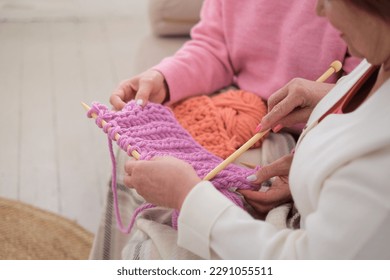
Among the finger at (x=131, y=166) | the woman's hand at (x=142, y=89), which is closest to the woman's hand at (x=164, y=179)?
the finger at (x=131, y=166)

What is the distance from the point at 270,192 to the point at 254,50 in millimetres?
A: 369

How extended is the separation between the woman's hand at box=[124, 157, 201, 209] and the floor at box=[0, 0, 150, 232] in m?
0.77

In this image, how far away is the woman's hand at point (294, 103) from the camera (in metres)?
0.83

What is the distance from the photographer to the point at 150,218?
33.7 inches

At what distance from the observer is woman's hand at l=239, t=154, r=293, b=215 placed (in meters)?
0.81

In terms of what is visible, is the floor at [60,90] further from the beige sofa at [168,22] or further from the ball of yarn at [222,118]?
the ball of yarn at [222,118]

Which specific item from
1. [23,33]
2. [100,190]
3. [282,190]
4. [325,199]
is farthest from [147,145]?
[23,33]

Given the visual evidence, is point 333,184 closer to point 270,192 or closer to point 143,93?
point 270,192

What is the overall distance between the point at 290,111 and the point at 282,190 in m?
0.13

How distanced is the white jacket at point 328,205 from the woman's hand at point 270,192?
112 millimetres

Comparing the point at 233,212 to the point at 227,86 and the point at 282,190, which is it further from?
the point at 227,86

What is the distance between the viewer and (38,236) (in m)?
1.45

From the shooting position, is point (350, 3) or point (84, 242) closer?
point (350, 3)

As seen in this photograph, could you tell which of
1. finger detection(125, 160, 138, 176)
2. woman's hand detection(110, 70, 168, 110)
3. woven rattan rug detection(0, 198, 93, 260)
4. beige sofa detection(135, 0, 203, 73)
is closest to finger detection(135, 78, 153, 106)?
woman's hand detection(110, 70, 168, 110)
